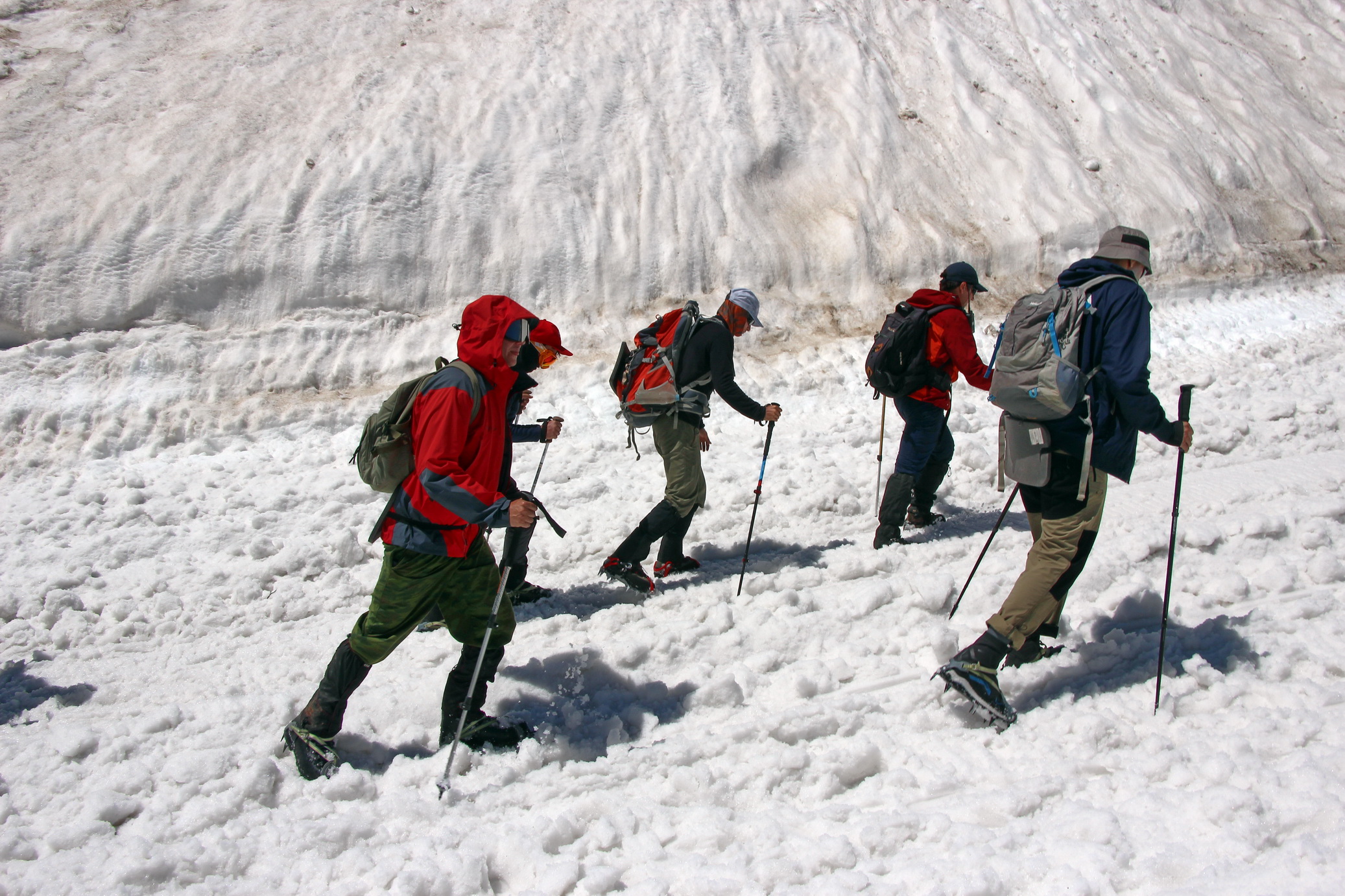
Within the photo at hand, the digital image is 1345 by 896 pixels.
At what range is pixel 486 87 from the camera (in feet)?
40.7

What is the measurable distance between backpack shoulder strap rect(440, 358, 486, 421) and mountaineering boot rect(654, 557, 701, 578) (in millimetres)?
2688

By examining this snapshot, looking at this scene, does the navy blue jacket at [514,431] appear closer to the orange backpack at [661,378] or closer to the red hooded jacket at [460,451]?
the red hooded jacket at [460,451]

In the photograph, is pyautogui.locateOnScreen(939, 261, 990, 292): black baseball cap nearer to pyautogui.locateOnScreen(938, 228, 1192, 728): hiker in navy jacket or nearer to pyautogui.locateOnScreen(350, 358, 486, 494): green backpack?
pyautogui.locateOnScreen(938, 228, 1192, 728): hiker in navy jacket

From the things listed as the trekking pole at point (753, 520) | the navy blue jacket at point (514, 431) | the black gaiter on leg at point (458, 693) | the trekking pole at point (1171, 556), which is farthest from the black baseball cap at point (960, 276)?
the black gaiter on leg at point (458, 693)

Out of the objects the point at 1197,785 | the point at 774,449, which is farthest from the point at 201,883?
the point at 774,449

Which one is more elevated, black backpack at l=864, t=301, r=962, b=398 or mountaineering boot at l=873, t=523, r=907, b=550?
black backpack at l=864, t=301, r=962, b=398

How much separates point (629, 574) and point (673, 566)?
451 millimetres

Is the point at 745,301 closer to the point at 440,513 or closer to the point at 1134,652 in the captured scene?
the point at 440,513

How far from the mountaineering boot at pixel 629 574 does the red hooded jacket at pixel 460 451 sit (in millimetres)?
2077

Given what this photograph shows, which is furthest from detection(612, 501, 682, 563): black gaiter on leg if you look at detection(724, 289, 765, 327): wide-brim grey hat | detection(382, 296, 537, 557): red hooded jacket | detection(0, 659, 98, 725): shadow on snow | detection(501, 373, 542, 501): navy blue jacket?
detection(0, 659, 98, 725): shadow on snow

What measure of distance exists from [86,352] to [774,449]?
23.4 ft

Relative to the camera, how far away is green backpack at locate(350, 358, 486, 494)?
383 centimetres

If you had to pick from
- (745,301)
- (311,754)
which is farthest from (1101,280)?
(311,754)

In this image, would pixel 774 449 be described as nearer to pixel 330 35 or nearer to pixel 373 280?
pixel 373 280
